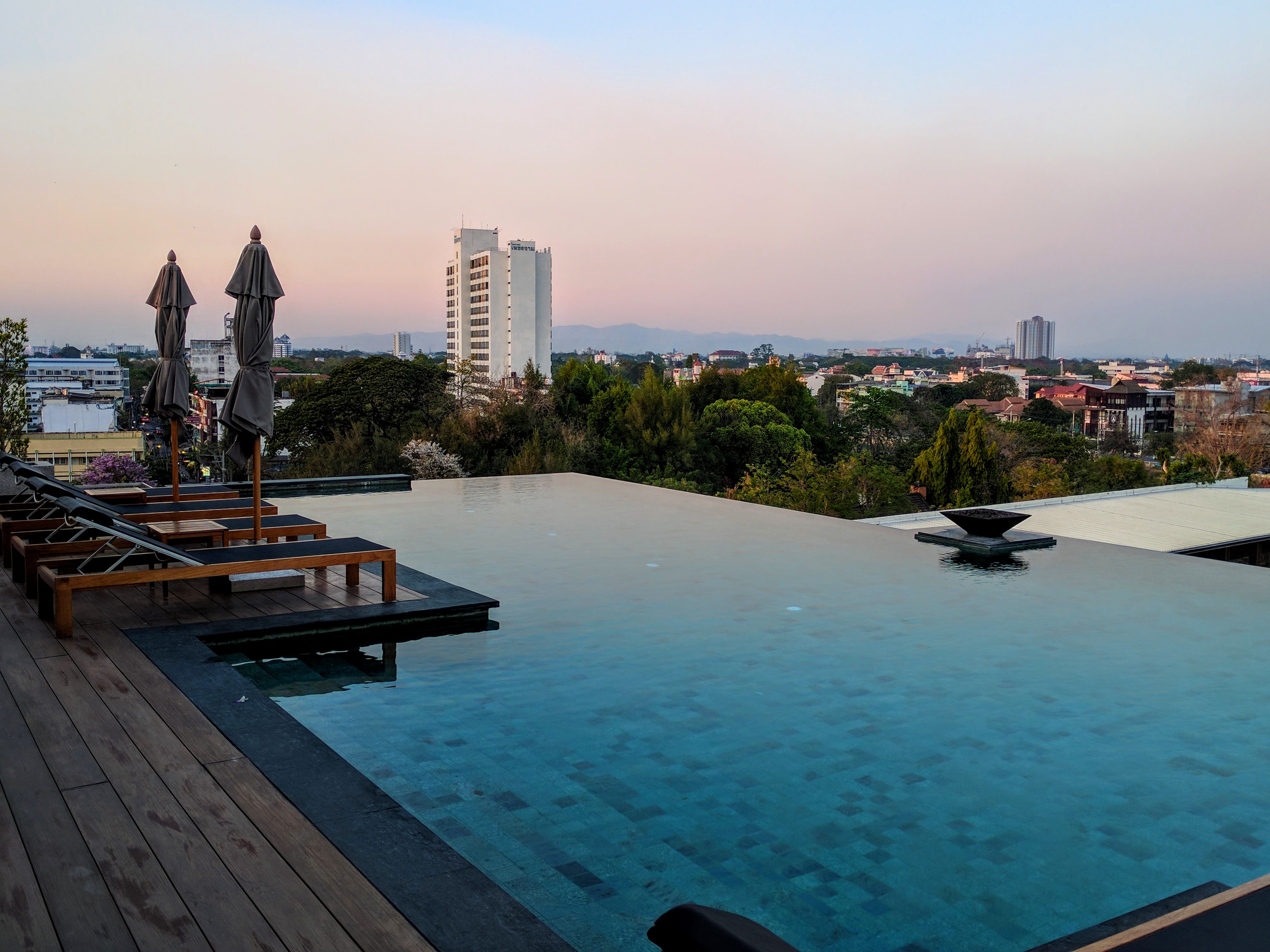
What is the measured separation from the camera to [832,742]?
345 centimetres

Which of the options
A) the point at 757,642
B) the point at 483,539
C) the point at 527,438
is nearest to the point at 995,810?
the point at 757,642

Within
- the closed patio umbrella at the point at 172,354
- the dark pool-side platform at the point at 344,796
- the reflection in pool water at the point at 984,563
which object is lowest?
the reflection in pool water at the point at 984,563

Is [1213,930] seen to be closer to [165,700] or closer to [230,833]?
[230,833]

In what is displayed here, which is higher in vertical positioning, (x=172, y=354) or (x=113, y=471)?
(x=172, y=354)

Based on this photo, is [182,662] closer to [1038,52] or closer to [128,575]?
[128,575]

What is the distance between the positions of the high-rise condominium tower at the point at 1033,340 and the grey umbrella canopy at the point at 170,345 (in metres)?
78.1

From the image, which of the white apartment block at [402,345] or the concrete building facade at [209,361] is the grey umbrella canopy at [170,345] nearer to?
the white apartment block at [402,345]

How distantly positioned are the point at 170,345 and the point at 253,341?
6.03 ft

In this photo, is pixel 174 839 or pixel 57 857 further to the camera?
pixel 174 839

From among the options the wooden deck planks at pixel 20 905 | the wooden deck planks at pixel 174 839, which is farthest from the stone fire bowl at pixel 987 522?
the wooden deck planks at pixel 20 905

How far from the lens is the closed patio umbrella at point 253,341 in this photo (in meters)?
5.12

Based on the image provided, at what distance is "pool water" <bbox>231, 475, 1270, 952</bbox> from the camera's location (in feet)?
8.00

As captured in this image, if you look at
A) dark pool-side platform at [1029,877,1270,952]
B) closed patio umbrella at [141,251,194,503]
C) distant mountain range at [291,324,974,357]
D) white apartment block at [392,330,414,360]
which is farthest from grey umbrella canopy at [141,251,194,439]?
distant mountain range at [291,324,974,357]

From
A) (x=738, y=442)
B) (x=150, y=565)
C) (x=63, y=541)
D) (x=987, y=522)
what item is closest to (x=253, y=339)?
(x=150, y=565)
